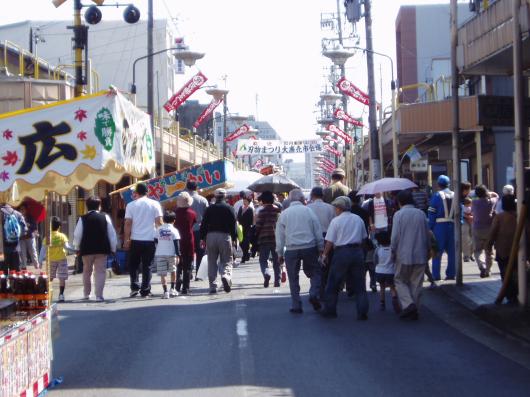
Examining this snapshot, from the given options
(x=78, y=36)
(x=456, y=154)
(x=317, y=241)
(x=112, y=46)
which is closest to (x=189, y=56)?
(x=78, y=36)

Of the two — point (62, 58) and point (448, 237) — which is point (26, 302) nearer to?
point (448, 237)

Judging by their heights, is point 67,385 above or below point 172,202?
below

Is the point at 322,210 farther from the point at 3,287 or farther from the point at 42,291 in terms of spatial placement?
the point at 3,287

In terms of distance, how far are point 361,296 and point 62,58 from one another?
54.1 meters

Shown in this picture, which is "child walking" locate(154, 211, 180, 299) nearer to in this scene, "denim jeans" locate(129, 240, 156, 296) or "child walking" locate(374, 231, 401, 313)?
"denim jeans" locate(129, 240, 156, 296)

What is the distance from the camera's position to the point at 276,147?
52.6 m

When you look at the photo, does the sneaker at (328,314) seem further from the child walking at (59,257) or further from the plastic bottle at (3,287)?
the plastic bottle at (3,287)

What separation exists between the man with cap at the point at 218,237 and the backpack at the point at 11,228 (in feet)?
17.0

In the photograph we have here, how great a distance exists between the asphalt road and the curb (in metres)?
0.16

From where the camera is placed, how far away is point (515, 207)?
14711mm

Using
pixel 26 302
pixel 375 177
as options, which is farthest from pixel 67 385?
pixel 375 177

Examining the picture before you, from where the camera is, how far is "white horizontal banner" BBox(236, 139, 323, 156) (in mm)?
52625

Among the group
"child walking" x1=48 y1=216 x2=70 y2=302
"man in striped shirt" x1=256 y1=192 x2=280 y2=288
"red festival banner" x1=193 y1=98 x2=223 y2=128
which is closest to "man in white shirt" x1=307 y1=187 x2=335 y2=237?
"man in striped shirt" x1=256 y1=192 x2=280 y2=288

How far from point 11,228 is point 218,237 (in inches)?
217
